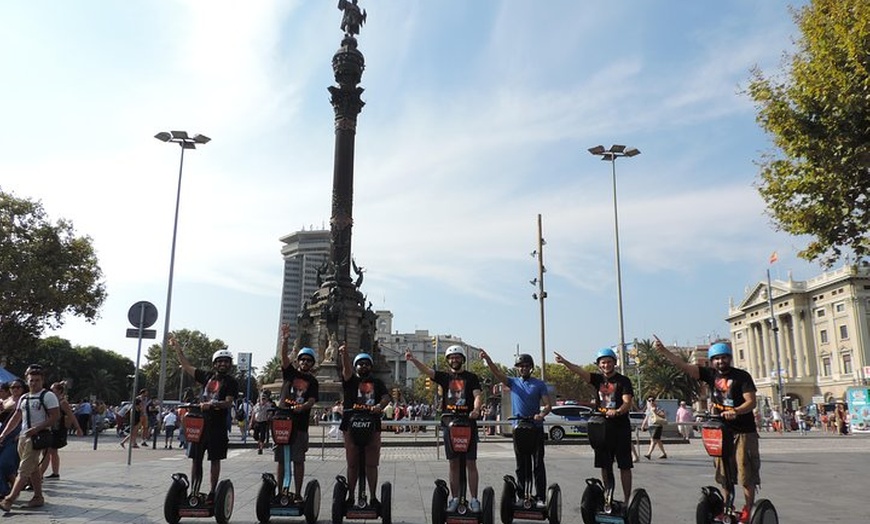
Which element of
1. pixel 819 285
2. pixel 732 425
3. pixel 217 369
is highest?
pixel 819 285

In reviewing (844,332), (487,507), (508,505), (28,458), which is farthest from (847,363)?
(28,458)

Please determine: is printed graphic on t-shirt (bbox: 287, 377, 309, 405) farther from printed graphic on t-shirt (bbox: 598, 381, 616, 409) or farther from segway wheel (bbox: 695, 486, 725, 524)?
segway wheel (bbox: 695, 486, 725, 524)

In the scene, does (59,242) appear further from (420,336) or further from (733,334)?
(420,336)

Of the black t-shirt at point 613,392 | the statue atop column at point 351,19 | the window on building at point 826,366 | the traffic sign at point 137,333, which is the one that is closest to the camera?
the black t-shirt at point 613,392

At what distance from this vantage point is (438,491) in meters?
6.65

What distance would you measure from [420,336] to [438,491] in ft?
557

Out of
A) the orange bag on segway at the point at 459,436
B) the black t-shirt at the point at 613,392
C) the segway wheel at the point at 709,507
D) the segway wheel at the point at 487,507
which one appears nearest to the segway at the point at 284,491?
the orange bag on segway at the point at 459,436

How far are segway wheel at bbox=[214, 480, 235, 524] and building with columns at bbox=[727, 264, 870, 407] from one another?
75260 mm

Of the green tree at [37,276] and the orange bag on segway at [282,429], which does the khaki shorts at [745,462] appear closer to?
the orange bag on segway at [282,429]

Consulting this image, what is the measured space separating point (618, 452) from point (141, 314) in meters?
11.6

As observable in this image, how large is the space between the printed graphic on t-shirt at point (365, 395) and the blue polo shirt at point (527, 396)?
1.73 m

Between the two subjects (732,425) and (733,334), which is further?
(733,334)

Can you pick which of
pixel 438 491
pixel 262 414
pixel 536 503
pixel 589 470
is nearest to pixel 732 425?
pixel 536 503

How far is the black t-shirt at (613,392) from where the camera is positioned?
7074 millimetres
